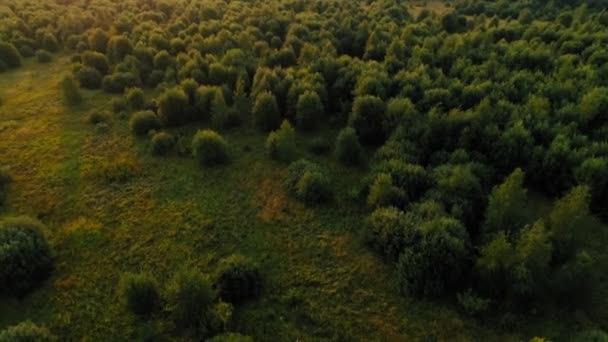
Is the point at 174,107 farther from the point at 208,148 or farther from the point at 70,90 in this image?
the point at 70,90

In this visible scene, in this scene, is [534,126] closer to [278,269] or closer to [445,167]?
[445,167]

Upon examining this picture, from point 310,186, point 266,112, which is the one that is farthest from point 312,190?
point 266,112

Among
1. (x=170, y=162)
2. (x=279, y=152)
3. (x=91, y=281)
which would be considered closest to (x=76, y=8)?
(x=170, y=162)

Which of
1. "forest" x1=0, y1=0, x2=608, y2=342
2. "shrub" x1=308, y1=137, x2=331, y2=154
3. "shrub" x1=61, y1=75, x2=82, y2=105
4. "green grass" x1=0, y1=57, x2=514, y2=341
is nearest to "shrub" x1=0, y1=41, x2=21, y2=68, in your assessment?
"forest" x1=0, y1=0, x2=608, y2=342

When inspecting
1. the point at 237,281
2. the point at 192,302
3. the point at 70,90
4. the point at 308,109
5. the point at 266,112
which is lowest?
the point at 237,281

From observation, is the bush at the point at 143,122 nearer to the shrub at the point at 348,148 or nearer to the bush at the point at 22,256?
the bush at the point at 22,256

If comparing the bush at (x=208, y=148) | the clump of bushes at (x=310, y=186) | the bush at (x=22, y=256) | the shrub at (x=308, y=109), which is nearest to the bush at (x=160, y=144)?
the bush at (x=208, y=148)
